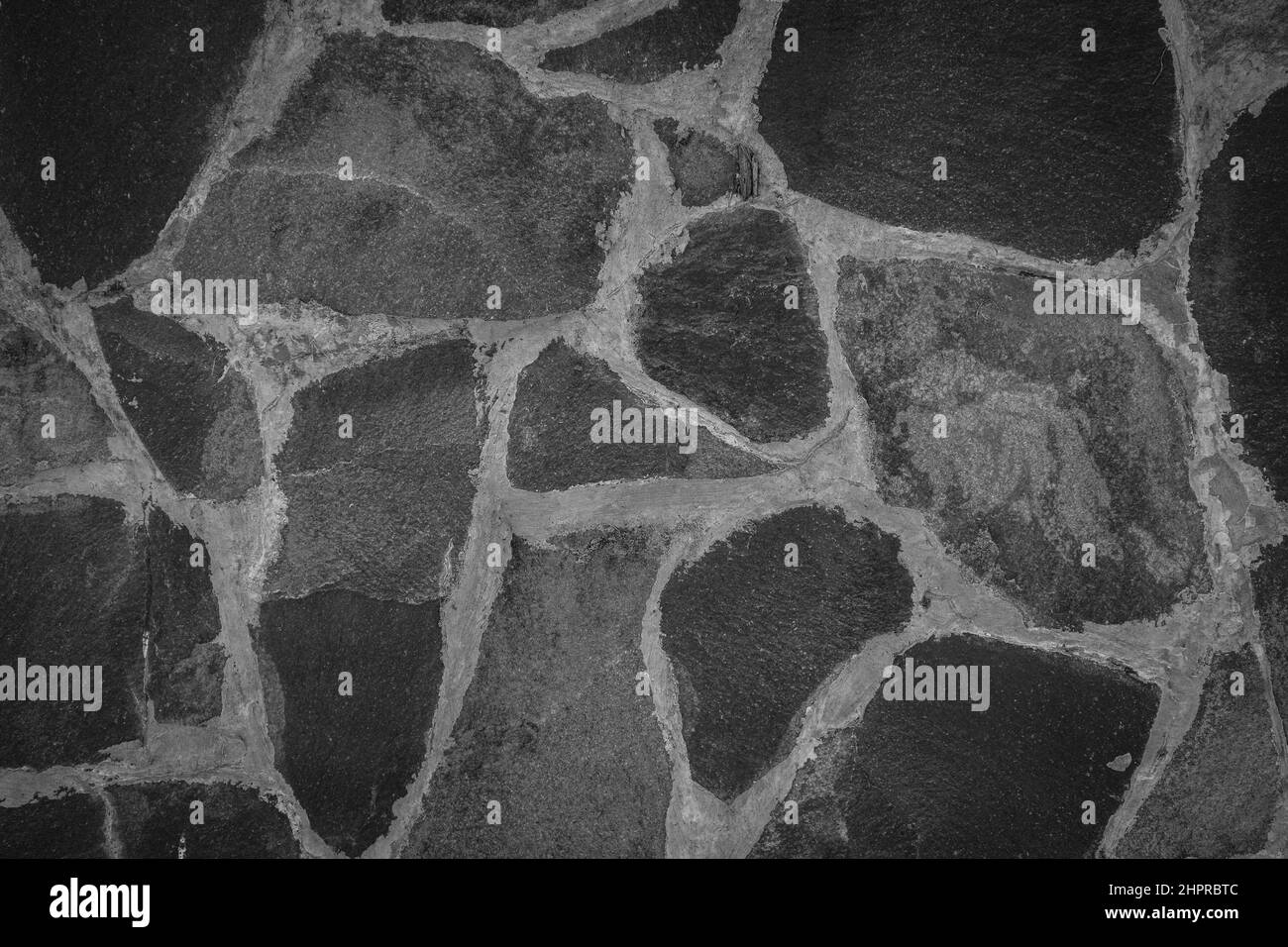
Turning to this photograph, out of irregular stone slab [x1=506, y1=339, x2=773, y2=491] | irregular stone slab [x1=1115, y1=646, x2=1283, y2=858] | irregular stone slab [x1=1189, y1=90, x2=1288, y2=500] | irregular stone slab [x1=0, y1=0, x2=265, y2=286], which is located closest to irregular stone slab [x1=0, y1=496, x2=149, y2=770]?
irregular stone slab [x1=0, y1=0, x2=265, y2=286]

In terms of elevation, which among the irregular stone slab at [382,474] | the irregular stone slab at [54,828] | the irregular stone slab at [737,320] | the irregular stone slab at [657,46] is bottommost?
the irregular stone slab at [54,828]

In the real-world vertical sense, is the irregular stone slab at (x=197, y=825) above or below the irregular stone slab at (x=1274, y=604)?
below

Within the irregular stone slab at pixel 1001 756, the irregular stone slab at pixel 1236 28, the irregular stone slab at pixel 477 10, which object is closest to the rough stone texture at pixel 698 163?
the irregular stone slab at pixel 477 10

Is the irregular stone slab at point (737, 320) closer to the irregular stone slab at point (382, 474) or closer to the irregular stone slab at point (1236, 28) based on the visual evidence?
the irregular stone slab at point (382, 474)

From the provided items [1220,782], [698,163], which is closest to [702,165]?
[698,163]

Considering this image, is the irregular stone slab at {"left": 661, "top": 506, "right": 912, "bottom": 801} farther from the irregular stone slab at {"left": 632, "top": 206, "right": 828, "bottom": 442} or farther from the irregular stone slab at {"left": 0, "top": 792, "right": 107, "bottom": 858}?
the irregular stone slab at {"left": 0, "top": 792, "right": 107, "bottom": 858}

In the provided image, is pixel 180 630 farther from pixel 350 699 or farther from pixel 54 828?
pixel 54 828

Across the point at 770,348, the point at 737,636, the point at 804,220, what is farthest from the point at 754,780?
the point at 804,220
